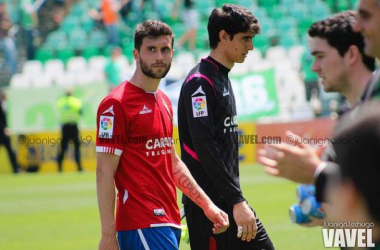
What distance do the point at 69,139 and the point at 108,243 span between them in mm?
18352

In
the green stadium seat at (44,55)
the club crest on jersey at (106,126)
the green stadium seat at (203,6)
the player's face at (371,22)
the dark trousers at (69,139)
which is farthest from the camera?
the green stadium seat at (203,6)

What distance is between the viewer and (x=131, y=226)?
549 centimetres

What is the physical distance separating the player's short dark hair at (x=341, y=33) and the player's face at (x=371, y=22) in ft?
4.30

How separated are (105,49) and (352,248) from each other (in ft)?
87.3

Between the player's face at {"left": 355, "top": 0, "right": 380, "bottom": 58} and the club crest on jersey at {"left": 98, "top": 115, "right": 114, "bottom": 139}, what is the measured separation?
2560mm

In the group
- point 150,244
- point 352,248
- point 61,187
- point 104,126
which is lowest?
point 61,187

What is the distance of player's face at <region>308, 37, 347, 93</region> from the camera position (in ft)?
14.9

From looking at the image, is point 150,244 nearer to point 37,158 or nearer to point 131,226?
point 131,226

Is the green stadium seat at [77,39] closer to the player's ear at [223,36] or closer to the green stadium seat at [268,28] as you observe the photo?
the green stadium seat at [268,28]

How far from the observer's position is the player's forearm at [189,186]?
5.69m

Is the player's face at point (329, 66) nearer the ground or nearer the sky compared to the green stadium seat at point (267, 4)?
A: nearer the ground

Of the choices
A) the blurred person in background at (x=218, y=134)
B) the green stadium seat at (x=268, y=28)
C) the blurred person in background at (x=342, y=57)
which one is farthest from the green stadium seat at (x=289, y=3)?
the blurred person in background at (x=342, y=57)

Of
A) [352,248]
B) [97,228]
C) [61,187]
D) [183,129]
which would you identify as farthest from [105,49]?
[352,248]

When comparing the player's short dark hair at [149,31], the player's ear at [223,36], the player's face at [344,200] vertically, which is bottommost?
the player's face at [344,200]
